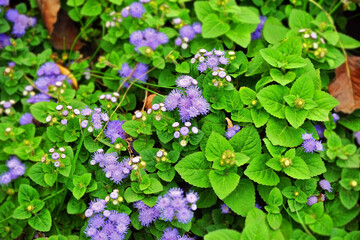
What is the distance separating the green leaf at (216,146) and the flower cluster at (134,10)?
1.58 m

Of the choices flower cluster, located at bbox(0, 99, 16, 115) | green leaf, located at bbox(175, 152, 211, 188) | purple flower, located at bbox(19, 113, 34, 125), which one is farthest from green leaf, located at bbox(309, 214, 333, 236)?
flower cluster, located at bbox(0, 99, 16, 115)

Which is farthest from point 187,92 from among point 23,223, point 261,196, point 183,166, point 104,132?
point 23,223

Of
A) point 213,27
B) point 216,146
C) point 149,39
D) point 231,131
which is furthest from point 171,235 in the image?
point 213,27

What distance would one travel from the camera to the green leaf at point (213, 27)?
3.41m

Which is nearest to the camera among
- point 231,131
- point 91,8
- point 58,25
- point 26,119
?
point 231,131

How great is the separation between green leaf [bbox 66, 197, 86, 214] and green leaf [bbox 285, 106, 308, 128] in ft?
6.07

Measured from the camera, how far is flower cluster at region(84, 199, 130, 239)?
104 inches

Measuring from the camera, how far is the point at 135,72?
11.7ft

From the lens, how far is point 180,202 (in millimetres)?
2529

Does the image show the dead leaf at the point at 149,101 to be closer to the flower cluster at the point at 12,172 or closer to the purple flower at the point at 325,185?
the flower cluster at the point at 12,172

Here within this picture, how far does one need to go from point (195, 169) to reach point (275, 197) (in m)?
Result: 0.65

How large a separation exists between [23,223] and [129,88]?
5.18 ft

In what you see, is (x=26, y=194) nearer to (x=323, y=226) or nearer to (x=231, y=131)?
(x=231, y=131)

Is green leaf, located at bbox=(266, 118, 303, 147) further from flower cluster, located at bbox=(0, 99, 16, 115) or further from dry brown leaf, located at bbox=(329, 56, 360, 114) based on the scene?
flower cluster, located at bbox=(0, 99, 16, 115)
